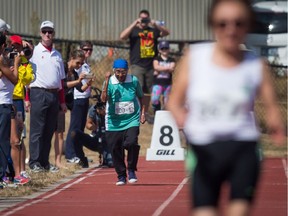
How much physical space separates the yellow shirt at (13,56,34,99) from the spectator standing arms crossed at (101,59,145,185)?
1140 millimetres

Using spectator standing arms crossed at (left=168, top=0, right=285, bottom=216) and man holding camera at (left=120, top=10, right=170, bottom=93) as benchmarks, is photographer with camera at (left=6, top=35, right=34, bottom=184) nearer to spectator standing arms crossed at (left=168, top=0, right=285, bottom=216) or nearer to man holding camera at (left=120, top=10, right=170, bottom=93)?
man holding camera at (left=120, top=10, right=170, bottom=93)

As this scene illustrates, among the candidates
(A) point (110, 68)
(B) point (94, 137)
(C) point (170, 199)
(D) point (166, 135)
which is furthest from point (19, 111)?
(A) point (110, 68)

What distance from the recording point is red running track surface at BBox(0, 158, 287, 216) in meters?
13.4

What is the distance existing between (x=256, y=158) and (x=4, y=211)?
5.76 m

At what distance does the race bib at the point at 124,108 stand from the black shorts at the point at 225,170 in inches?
353

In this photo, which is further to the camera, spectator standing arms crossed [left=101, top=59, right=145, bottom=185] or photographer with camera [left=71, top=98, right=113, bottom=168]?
photographer with camera [left=71, top=98, right=113, bottom=168]

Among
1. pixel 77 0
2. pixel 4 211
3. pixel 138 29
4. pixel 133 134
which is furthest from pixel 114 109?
pixel 77 0

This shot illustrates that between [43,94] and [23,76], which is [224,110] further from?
[43,94]

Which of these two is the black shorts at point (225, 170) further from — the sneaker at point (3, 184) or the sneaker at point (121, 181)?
the sneaker at point (121, 181)

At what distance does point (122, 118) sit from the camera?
17000mm

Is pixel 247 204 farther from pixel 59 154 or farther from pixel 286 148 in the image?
pixel 286 148

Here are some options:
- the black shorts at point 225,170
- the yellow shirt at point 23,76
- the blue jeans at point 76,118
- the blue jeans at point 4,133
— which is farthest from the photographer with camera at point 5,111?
the black shorts at point 225,170

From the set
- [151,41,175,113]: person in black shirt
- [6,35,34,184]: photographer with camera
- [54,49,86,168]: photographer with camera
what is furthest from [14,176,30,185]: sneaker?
[151,41,175,113]: person in black shirt

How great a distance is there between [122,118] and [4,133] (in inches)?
86.2
